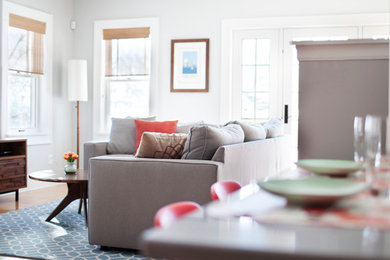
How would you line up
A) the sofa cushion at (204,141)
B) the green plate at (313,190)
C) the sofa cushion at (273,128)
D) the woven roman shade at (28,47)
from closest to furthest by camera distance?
the green plate at (313,190) < the sofa cushion at (204,141) < the sofa cushion at (273,128) < the woven roman shade at (28,47)

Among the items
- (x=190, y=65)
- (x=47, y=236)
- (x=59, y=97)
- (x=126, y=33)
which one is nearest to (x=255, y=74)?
(x=190, y=65)

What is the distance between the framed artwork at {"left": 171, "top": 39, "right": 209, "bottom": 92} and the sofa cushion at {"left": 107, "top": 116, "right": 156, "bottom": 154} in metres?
1.25

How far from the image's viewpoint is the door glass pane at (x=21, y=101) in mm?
6173

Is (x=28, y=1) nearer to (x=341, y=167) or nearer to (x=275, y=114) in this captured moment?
(x=275, y=114)

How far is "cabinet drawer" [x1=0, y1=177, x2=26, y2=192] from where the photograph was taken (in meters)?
5.30

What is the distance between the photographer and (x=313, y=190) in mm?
1114

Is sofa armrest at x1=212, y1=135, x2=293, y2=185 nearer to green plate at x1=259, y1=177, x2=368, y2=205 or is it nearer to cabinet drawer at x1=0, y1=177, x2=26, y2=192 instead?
green plate at x1=259, y1=177, x2=368, y2=205

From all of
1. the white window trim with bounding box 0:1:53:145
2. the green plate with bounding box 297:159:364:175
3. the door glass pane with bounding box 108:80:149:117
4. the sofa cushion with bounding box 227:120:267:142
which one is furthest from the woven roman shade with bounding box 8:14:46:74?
the green plate with bounding box 297:159:364:175

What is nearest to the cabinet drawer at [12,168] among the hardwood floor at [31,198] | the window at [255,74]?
the hardwood floor at [31,198]

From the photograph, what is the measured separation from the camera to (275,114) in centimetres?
651

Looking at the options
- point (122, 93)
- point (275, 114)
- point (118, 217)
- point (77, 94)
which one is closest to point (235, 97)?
point (275, 114)

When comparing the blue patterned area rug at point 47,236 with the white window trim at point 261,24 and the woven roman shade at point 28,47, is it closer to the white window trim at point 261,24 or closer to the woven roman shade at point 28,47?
the woven roman shade at point 28,47

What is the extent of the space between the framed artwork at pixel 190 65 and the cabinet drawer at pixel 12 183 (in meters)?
2.43

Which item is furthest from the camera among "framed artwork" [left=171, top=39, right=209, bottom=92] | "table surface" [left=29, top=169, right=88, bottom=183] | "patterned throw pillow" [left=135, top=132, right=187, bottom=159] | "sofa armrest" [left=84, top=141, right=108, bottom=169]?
"framed artwork" [left=171, top=39, right=209, bottom=92]
